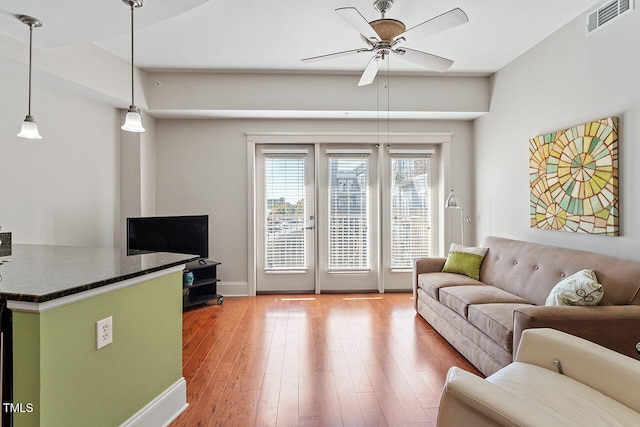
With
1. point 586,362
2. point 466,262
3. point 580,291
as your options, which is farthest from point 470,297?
point 586,362

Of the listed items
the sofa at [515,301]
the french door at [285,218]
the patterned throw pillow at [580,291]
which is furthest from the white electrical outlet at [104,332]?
the french door at [285,218]

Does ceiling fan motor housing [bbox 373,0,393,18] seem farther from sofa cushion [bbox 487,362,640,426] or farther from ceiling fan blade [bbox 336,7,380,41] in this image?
sofa cushion [bbox 487,362,640,426]

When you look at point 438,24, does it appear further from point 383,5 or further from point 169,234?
point 169,234

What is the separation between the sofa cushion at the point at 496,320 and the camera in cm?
217

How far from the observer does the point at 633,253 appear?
2480 millimetres

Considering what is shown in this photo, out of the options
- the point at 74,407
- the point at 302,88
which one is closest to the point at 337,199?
the point at 302,88

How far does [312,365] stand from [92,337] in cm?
164

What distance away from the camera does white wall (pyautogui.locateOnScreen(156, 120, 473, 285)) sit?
15.1 feet

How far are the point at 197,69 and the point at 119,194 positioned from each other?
5.94ft

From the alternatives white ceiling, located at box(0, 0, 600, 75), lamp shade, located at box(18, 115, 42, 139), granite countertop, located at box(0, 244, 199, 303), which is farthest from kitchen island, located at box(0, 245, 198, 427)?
white ceiling, located at box(0, 0, 600, 75)

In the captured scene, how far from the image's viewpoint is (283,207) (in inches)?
190

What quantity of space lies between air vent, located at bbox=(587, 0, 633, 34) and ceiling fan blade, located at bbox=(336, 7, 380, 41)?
185cm

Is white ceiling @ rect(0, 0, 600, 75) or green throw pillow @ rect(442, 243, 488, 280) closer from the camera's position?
white ceiling @ rect(0, 0, 600, 75)

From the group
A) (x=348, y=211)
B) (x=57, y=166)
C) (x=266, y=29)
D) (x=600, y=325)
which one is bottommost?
(x=600, y=325)
